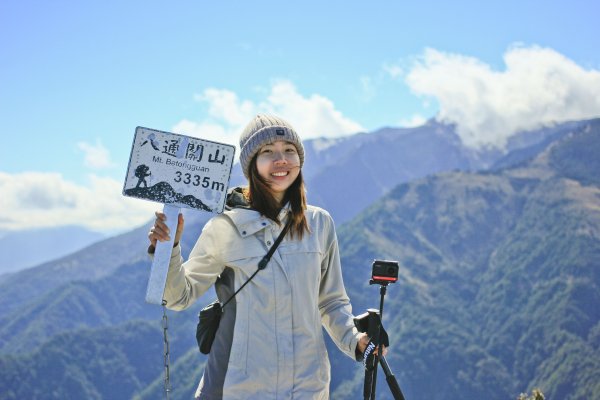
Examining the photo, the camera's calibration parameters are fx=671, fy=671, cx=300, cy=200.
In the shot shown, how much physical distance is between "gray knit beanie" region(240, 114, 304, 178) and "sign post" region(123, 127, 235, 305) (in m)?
0.17

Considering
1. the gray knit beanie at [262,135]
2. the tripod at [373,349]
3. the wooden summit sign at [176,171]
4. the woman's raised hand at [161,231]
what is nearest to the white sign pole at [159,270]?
the woman's raised hand at [161,231]

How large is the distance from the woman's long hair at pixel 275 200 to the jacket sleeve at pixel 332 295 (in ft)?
1.11

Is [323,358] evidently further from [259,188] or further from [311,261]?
[259,188]

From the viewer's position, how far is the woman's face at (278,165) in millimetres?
5469

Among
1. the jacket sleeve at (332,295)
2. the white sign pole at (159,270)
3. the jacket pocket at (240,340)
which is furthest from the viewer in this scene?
the jacket sleeve at (332,295)

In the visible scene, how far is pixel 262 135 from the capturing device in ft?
17.9

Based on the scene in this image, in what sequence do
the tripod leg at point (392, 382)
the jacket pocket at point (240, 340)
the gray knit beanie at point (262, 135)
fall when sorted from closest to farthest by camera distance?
the jacket pocket at point (240, 340) → the tripod leg at point (392, 382) → the gray knit beanie at point (262, 135)

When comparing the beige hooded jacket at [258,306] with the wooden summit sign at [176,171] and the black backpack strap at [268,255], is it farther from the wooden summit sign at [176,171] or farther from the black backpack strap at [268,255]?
the wooden summit sign at [176,171]

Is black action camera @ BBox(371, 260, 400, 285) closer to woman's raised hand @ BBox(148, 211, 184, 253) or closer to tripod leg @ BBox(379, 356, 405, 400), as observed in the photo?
tripod leg @ BBox(379, 356, 405, 400)

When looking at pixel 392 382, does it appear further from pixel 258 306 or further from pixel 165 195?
pixel 165 195

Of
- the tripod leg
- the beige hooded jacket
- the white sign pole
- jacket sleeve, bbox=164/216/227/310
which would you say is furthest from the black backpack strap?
the tripod leg

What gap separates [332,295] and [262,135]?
1.48 metres

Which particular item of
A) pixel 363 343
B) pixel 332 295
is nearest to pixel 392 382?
pixel 363 343

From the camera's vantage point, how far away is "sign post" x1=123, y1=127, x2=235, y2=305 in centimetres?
536
